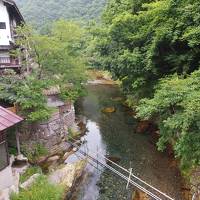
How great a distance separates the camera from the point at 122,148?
28531 millimetres

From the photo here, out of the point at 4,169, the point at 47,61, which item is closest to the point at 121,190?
the point at 4,169

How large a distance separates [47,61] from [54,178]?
39.6ft

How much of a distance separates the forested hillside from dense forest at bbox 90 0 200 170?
6161 centimetres

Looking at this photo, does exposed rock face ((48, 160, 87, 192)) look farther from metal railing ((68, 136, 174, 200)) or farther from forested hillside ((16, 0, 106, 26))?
forested hillside ((16, 0, 106, 26))

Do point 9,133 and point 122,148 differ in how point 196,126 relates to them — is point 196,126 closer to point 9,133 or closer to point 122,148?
point 122,148

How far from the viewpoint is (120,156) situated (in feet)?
88.4

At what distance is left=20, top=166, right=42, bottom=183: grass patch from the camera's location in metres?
21.1

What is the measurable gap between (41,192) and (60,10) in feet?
297

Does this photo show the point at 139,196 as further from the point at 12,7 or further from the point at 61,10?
the point at 61,10

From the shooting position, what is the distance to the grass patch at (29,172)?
2110 cm

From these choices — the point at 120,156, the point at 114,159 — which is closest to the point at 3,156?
the point at 114,159

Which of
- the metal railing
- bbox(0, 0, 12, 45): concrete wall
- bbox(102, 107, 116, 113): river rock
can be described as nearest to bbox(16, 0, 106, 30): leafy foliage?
bbox(102, 107, 116, 113): river rock

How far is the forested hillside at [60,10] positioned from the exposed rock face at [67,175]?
73.4 metres

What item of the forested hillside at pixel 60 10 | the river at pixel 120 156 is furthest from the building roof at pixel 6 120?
the forested hillside at pixel 60 10
